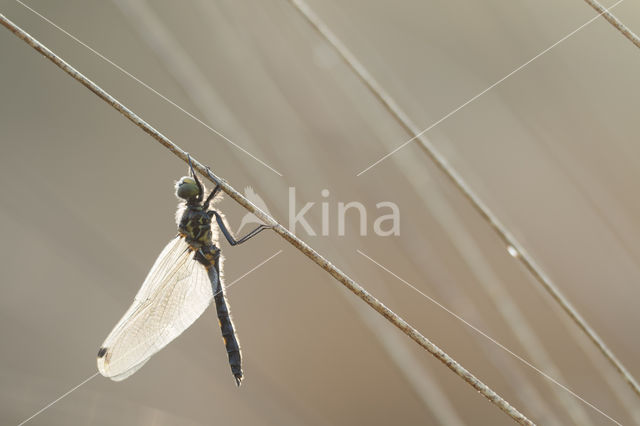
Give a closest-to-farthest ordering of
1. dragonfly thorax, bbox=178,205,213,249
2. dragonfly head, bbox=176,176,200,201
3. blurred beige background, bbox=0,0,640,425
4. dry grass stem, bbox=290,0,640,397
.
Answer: dry grass stem, bbox=290,0,640,397
dragonfly head, bbox=176,176,200,201
dragonfly thorax, bbox=178,205,213,249
blurred beige background, bbox=0,0,640,425

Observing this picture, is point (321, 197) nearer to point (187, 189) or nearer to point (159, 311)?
point (187, 189)

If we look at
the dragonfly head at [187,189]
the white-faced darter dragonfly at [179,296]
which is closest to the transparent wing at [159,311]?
the white-faced darter dragonfly at [179,296]

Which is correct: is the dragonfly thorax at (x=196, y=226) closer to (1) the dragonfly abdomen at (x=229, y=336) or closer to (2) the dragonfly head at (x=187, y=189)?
(2) the dragonfly head at (x=187, y=189)

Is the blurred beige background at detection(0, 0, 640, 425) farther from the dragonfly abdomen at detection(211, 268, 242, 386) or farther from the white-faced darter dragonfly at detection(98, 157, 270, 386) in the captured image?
the dragonfly abdomen at detection(211, 268, 242, 386)

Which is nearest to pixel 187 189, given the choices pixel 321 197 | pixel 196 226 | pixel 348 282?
pixel 196 226

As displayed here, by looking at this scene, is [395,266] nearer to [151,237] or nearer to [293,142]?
[293,142]

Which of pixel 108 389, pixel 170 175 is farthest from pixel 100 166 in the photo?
pixel 108 389

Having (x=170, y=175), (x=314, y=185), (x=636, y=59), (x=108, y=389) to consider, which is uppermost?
(x=636, y=59)

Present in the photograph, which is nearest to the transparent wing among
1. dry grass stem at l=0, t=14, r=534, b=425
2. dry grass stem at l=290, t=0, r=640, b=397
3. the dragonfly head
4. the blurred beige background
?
the dragonfly head
